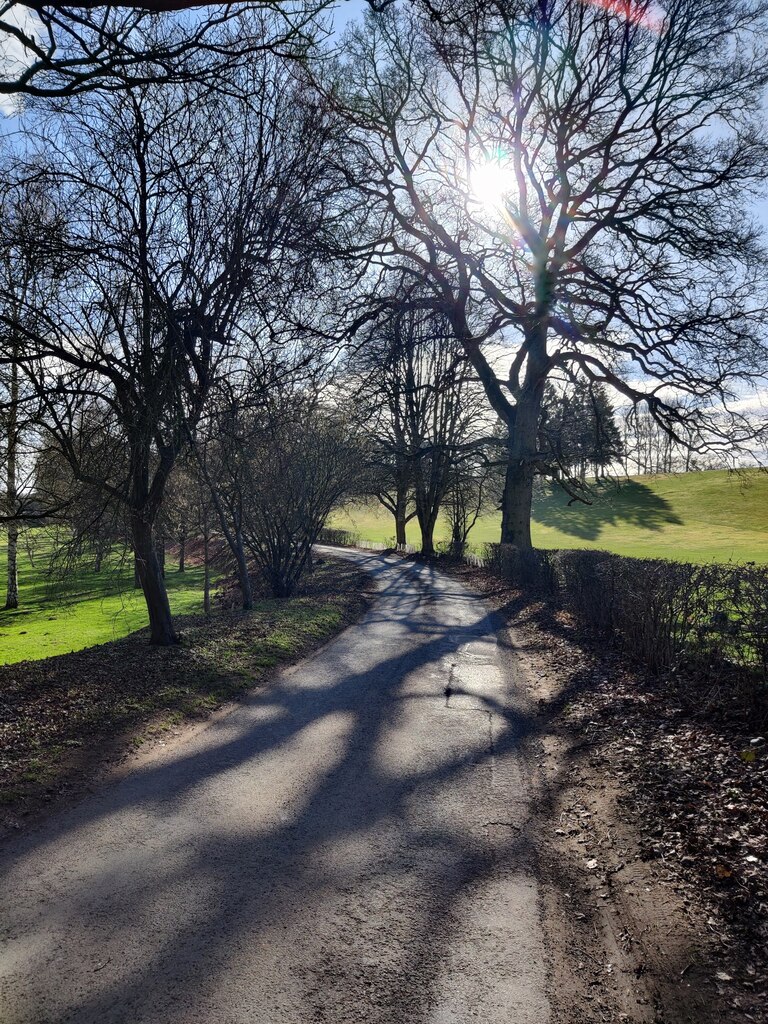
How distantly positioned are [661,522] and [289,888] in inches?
2037

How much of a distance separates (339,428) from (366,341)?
3.51m

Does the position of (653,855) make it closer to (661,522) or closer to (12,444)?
(12,444)

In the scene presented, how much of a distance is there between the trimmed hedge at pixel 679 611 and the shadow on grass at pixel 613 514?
37341mm

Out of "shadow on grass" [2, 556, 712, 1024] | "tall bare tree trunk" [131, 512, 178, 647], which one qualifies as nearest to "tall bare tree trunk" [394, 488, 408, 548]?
"tall bare tree trunk" [131, 512, 178, 647]

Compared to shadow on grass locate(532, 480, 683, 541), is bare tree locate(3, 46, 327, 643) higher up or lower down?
higher up

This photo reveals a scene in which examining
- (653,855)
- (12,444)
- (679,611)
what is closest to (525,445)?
(679,611)

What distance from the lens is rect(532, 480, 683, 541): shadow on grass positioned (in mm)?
51344

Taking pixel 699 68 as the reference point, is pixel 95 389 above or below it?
below

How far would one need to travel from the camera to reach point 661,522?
5066 centimetres

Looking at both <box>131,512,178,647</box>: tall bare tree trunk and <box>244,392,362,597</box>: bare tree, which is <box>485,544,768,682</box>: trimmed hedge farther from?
<box>244,392,362,597</box>: bare tree

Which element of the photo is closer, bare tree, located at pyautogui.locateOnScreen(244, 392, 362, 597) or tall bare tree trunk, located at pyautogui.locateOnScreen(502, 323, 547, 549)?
bare tree, located at pyautogui.locateOnScreen(244, 392, 362, 597)

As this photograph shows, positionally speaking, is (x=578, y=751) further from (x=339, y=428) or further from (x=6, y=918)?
(x=339, y=428)

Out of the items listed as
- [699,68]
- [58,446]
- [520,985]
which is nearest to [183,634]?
[58,446]

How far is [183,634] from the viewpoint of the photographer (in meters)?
11.4
